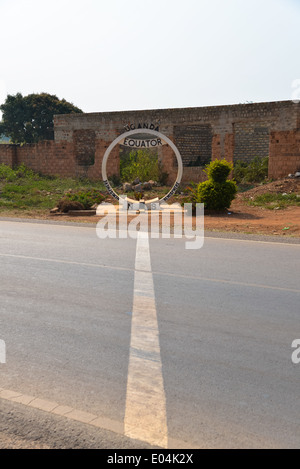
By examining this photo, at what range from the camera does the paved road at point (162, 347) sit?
3.41 meters

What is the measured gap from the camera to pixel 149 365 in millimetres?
4277

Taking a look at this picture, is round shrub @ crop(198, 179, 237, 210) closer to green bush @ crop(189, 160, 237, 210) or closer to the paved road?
green bush @ crop(189, 160, 237, 210)

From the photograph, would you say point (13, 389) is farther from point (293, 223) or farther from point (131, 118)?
point (131, 118)

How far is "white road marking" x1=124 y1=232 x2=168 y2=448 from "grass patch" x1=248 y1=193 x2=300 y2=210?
483 inches

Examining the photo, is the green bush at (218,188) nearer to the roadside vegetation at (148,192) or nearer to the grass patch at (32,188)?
the roadside vegetation at (148,192)

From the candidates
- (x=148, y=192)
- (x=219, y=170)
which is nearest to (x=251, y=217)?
(x=219, y=170)

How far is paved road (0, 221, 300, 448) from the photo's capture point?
134 inches

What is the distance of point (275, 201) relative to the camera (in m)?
18.8

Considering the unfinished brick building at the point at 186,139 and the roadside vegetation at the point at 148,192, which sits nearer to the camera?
the roadside vegetation at the point at 148,192

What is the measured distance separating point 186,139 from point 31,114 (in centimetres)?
2015

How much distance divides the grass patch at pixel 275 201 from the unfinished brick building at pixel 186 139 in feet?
11.2

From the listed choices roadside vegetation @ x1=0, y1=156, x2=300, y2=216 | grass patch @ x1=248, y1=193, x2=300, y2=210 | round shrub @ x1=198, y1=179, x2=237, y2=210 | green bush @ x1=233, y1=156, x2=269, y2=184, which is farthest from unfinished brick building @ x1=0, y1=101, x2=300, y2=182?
round shrub @ x1=198, y1=179, x2=237, y2=210

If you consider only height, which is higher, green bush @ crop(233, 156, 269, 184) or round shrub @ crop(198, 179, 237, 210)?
green bush @ crop(233, 156, 269, 184)

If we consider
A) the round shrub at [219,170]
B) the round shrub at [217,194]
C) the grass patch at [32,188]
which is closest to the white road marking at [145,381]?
the round shrub at [217,194]
